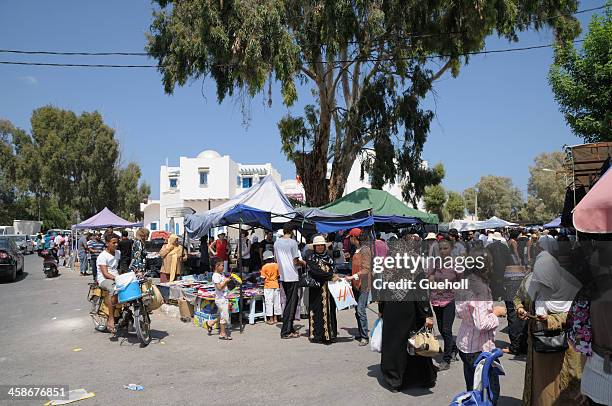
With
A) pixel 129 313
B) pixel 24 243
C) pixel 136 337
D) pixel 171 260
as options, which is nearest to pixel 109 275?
pixel 129 313

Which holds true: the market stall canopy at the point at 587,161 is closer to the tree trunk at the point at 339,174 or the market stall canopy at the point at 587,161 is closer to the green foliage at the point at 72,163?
the tree trunk at the point at 339,174

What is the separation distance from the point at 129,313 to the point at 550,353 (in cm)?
679

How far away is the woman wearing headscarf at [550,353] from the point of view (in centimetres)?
428

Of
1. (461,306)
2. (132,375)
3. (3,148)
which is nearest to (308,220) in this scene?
(132,375)

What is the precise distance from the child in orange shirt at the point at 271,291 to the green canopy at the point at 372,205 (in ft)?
20.8

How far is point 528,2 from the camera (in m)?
18.7

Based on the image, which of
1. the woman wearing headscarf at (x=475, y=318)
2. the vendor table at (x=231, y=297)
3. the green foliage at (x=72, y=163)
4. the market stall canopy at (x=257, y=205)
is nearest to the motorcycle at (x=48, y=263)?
the market stall canopy at (x=257, y=205)

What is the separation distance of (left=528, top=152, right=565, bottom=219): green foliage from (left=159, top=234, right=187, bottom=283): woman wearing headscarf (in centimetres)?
5518

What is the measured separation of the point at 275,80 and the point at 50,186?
42480 mm

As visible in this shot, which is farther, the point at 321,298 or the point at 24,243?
the point at 24,243

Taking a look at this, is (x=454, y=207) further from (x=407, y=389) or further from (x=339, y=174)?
(x=407, y=389)

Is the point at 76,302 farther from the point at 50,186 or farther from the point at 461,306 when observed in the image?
the point at 50,186

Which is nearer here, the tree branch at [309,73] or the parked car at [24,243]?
the tree branch at [309,73]

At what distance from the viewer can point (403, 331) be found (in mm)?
5750
